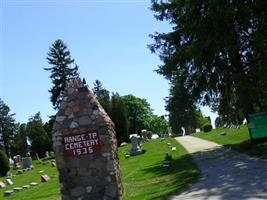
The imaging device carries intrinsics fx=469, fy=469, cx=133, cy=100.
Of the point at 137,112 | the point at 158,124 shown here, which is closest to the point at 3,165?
the point at 137,112

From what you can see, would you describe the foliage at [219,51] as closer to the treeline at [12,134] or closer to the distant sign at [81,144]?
the distant sign at [81,144]

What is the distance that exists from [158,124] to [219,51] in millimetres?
88729

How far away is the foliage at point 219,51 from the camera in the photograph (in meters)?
23.3

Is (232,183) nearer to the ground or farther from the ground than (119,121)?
nearer to the ground

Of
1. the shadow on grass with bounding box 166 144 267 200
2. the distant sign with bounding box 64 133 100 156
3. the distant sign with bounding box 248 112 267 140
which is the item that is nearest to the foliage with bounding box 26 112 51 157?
the distant sign with bounding box 248 112 267 140

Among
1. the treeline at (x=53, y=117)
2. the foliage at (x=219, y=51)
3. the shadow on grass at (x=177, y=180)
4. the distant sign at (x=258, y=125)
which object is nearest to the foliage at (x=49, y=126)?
the treeline at (x=53, y=117)

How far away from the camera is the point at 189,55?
82.9 feet

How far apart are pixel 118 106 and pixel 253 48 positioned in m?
44.7

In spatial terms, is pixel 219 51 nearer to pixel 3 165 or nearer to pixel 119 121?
pixel 3 165

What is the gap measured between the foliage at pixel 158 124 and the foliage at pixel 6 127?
3012cm

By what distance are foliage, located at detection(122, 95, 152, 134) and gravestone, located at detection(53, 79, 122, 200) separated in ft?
264

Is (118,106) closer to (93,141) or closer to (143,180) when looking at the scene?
(143,180)

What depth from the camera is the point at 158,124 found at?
11294 centimetres

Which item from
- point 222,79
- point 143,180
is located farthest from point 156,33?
point 143,180
